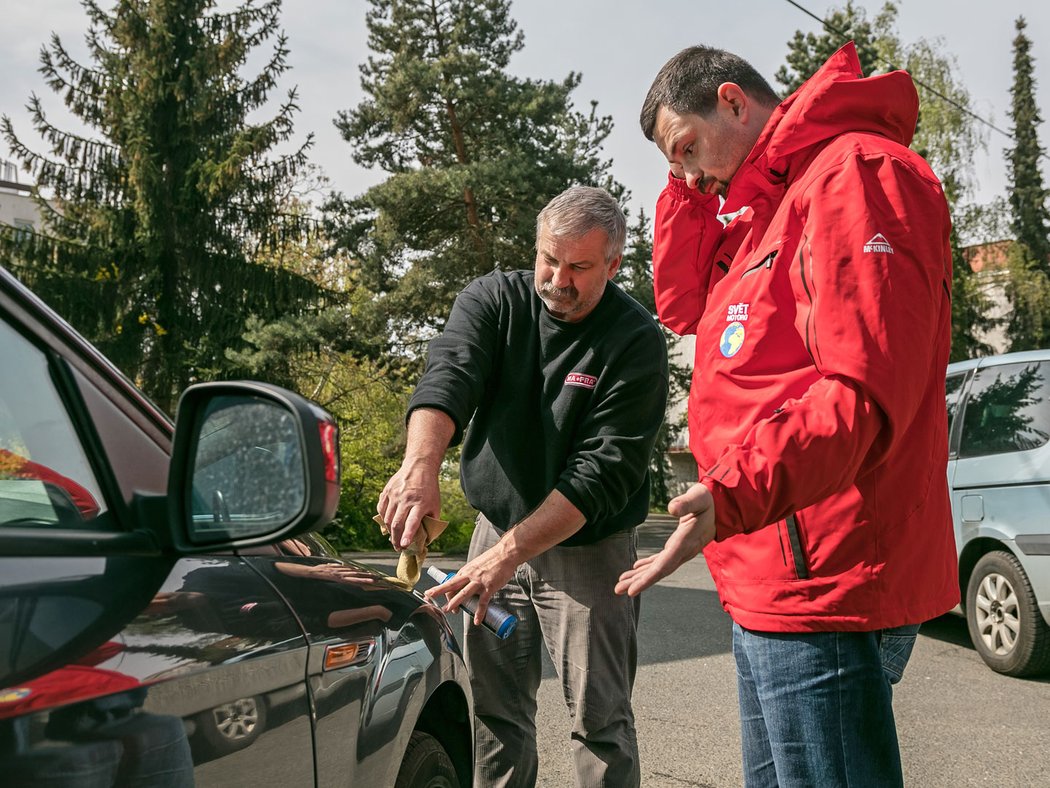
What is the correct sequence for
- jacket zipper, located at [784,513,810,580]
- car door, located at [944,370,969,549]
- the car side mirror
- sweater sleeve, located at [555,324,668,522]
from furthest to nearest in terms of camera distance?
car door, located at [944,370,969,549]
sweater sleeve, located at [555,324,668,522]
jacket zipper, located at [784,513,810,580]
the car side mirror

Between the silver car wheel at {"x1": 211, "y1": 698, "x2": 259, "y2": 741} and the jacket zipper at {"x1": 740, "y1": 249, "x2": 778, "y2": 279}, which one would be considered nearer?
the silver car wheel at {"x1": 211, "y1": 698, "x2": 259, "y2": 741}

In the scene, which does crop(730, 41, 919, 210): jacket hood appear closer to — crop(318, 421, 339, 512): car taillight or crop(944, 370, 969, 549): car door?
crop(318, 421, 339, 512): car taillight

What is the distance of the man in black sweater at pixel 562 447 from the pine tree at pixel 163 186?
15.9m

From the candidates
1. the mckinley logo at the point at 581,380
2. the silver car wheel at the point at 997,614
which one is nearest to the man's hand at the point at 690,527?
the mckinley logo at the point at 581,380

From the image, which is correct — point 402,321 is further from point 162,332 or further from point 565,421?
point 565,421

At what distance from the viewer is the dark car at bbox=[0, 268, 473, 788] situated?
1.22 meters

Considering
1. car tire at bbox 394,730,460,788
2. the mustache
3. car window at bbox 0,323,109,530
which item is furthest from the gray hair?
car window at bbox 0,323,109,530

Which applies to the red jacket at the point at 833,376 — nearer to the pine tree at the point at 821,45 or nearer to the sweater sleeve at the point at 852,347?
the sweater sleeve at the point at 852,347

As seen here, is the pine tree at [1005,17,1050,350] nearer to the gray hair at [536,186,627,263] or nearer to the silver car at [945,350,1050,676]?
the silver car at [945,350,1050,676]

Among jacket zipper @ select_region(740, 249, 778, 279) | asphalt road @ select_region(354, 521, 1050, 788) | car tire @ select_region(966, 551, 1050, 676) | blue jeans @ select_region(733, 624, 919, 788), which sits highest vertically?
jacket zipper @ select_region(740, 249, 778, 279)

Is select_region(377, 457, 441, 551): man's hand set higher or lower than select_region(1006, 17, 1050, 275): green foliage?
lower

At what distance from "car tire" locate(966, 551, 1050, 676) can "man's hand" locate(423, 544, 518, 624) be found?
4.78 m

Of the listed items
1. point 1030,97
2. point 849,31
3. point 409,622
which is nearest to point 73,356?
point 409,622

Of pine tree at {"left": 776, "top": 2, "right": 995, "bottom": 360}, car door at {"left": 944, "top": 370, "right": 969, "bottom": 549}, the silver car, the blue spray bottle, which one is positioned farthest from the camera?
pine tree at {"left": 776, "top": 2, "right": 995, "bottom": 360}
